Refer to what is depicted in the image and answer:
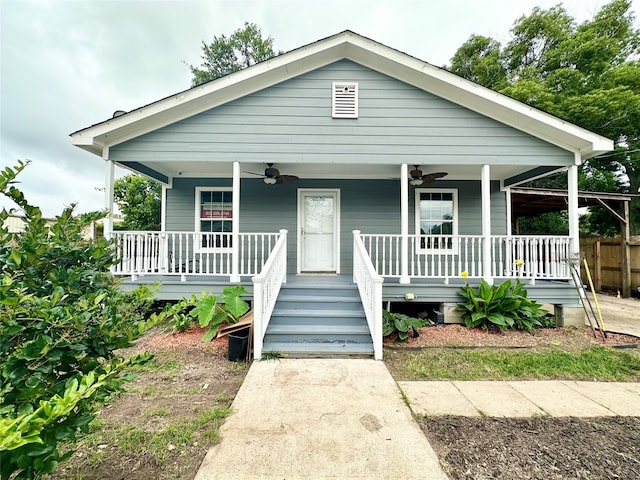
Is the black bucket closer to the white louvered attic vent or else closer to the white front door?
the white front door

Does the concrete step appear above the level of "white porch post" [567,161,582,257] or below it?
below

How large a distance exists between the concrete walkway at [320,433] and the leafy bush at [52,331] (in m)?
0.98

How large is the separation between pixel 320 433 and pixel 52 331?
1.91 meters

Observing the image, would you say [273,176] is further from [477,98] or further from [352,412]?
[352,412]

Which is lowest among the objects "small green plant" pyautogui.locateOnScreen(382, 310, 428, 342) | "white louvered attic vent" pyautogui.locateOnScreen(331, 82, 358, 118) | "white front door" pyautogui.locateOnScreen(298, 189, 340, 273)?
"small green plant" pyautogui.locateOnScreen(382, 310, 428, 342)

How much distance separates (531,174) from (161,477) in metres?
7.97

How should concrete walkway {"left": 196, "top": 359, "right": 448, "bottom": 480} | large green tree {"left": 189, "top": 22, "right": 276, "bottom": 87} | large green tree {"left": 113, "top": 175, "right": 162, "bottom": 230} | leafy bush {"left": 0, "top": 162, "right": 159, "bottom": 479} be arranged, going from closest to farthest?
leafy bush {"left": 0, "top": 162, "right": 159, "bottom": 479}
concrete walkway {"left": 196, "top": 359, "right": 448, "bottom": 480}
large green tree {"left": 113, "top": 175, "right": 162, "bottom": 230}
large green tree {"left": 189, "top": 22, "right": 276, "bottom": 87}

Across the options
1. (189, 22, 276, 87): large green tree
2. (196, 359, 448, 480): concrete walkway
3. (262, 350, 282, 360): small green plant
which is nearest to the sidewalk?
(196, 359, 448, 480): concrete walkway

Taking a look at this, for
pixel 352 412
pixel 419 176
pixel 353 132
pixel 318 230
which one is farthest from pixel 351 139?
pixel 352 412

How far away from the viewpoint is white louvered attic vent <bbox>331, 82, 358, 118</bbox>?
5621mm

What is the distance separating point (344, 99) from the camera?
5.65 metres

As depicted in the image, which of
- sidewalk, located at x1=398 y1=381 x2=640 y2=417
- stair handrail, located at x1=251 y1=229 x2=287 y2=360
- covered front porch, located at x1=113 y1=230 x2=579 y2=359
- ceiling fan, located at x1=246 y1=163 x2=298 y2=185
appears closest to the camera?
sidewalk, located at x1=398 y1=381 x2=640 y2=417

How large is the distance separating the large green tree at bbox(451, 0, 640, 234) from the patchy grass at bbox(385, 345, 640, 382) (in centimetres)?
1135

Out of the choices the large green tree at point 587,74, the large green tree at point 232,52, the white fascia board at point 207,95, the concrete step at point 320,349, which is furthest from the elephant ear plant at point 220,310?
the large green tree at point 232,52
